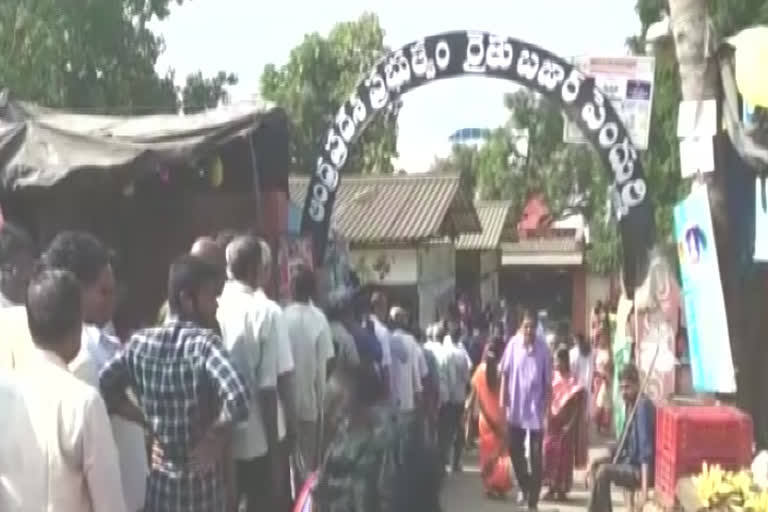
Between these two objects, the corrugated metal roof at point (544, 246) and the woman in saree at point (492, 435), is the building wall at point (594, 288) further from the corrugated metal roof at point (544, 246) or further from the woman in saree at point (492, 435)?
the woman in saree at point (492, 435)

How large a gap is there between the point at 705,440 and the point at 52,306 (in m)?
4.96

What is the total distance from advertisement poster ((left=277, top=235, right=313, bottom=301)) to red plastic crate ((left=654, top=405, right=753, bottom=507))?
8.20 ft

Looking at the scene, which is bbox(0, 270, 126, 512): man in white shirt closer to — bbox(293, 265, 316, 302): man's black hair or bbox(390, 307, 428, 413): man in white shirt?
bbox(293, 265, 316, 302): man's black hair

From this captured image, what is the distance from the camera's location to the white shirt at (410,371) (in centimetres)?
1208

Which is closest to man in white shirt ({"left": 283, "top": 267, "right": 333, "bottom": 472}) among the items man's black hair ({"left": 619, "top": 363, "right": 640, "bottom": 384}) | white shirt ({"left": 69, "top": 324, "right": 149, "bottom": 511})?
white shirt ({"left": 69, "top": 324, "right": 149, "bottom": 511})

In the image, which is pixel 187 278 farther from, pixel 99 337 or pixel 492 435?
pixel 492 435

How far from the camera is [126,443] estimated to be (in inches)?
209

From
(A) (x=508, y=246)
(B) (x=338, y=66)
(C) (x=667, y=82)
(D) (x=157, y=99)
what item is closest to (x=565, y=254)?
(A) (x=508, y=246)

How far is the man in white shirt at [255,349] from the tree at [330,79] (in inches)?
1430

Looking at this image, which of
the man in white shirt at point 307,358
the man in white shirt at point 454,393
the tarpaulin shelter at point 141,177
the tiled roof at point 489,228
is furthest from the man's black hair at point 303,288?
the tiled roof at point 489,228

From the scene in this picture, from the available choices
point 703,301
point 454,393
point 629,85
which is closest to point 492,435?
point 454,393

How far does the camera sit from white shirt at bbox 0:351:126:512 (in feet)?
13.6

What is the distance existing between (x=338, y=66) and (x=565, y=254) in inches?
392

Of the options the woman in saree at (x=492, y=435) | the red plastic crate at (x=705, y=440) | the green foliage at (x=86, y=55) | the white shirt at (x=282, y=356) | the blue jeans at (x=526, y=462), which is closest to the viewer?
the white shirt at (x=282, y=356)
